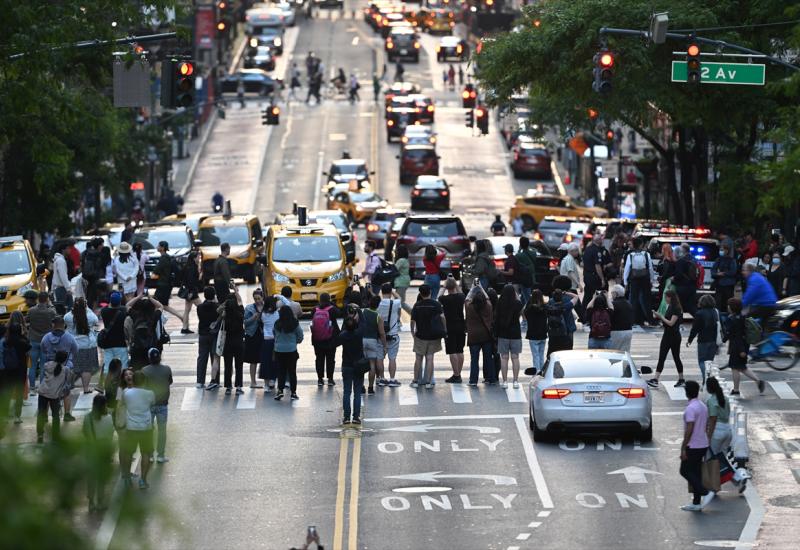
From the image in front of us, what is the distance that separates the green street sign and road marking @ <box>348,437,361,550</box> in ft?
43.5

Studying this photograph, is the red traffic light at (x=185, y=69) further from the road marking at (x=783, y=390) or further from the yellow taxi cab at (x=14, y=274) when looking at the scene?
the road marking at (x=783, y=390)

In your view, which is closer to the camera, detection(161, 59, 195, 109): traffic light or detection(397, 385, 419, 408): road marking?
detection(397, 385, 419, 408): road marking

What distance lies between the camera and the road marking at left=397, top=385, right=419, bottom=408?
24.4 metres

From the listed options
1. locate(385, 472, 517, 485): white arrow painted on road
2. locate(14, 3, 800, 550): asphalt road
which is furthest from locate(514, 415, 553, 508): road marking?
locate(385, 472, 517, 485): white arrow painted on road

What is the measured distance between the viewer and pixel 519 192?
7931cm

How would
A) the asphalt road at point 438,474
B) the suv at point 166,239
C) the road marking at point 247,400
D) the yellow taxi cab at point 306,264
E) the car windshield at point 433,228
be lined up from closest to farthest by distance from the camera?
the asphalt road at point 438,474 → the road marking at point 247,400 → the yellow taxi cab at point 306,264 → the suv at point 166,239 → the car windshield at point 433,228

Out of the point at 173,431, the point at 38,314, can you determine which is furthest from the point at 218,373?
the point at 173,431

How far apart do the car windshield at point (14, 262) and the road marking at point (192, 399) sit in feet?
24.6

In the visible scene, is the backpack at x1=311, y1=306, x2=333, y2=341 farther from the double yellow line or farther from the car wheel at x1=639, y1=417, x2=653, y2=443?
the car wheel at x1=639, y1=417, x2=653, y2=443

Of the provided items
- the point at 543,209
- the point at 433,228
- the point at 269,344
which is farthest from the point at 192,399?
the point at 543,209

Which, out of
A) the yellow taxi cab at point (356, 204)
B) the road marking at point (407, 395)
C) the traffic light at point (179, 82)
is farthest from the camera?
the yellow taxi cab at point (356, 204)

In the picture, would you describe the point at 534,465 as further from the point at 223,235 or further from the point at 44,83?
the point at 223,235

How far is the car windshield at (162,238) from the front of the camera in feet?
136

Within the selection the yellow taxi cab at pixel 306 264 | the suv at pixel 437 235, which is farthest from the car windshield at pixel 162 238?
the yellow taxi cab at pixel 306 264
